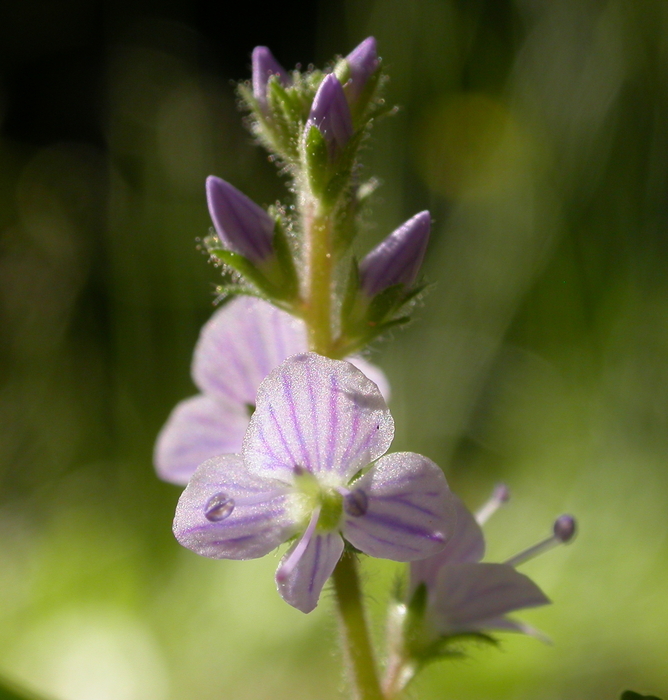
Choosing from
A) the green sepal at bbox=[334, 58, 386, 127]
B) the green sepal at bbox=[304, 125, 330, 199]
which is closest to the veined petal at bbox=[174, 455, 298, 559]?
the green sepal at bbox=[304, 125, 330, 199]

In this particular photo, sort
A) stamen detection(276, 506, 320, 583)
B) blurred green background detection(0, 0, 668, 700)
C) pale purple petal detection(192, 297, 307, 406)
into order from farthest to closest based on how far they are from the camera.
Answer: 1. blurred green background detection(0, 0, 668, 700)
2. pale purple petal detection(192, 297, 307, 406)
3. stamen detection(276, 506, 320, 583)

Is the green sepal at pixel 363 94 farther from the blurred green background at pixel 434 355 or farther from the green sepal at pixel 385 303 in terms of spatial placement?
the blurred green background at pixel 434 355

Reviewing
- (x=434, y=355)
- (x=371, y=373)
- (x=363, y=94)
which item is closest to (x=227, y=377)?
(x=371, y=373)

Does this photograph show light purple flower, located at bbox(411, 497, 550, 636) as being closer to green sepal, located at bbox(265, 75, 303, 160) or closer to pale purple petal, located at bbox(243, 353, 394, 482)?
pale purple petal, located at bbox(243, 353, 394, 482)

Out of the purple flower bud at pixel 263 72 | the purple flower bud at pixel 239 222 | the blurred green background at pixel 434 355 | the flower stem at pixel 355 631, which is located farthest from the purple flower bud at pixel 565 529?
the blurred green background at pixel 434 355

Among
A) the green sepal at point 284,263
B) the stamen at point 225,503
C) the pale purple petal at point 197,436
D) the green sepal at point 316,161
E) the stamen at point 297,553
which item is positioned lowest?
the pale purple petal at point 197,436

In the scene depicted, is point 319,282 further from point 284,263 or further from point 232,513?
point 232,513
